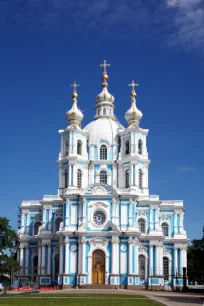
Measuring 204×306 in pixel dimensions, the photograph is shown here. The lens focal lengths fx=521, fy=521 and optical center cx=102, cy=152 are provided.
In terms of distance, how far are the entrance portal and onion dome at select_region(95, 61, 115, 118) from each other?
2034cm

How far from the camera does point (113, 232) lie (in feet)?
183

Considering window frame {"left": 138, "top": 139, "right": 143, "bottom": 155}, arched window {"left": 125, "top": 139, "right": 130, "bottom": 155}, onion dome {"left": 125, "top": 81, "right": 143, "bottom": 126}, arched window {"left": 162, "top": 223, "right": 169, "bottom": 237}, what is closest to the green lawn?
arched window {"left": 162, "top": 223, "right": 169, "bottom": 237}

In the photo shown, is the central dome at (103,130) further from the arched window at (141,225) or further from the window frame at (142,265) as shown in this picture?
the window frame at (142,265)

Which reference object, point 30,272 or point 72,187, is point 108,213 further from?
point 30,272

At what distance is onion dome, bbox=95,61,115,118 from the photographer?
227 ft

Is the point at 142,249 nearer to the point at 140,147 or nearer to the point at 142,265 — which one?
the point at 142,265

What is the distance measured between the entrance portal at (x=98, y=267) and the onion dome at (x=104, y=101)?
20335mm

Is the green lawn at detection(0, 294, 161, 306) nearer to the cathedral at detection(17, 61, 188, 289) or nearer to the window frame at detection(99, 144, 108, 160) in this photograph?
the cathedral at detection(17, 61, 188, 289)

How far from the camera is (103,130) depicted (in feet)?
216

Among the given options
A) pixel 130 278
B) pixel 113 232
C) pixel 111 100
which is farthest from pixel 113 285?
pixel 111 100

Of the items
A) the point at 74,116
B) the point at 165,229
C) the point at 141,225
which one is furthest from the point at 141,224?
the point at 74,116

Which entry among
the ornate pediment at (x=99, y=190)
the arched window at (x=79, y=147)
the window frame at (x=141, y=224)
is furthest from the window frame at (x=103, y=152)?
the window frame at (x=141, y=224)

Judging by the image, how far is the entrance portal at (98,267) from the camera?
55.4 metres

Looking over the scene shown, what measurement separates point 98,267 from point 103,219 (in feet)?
17.1
